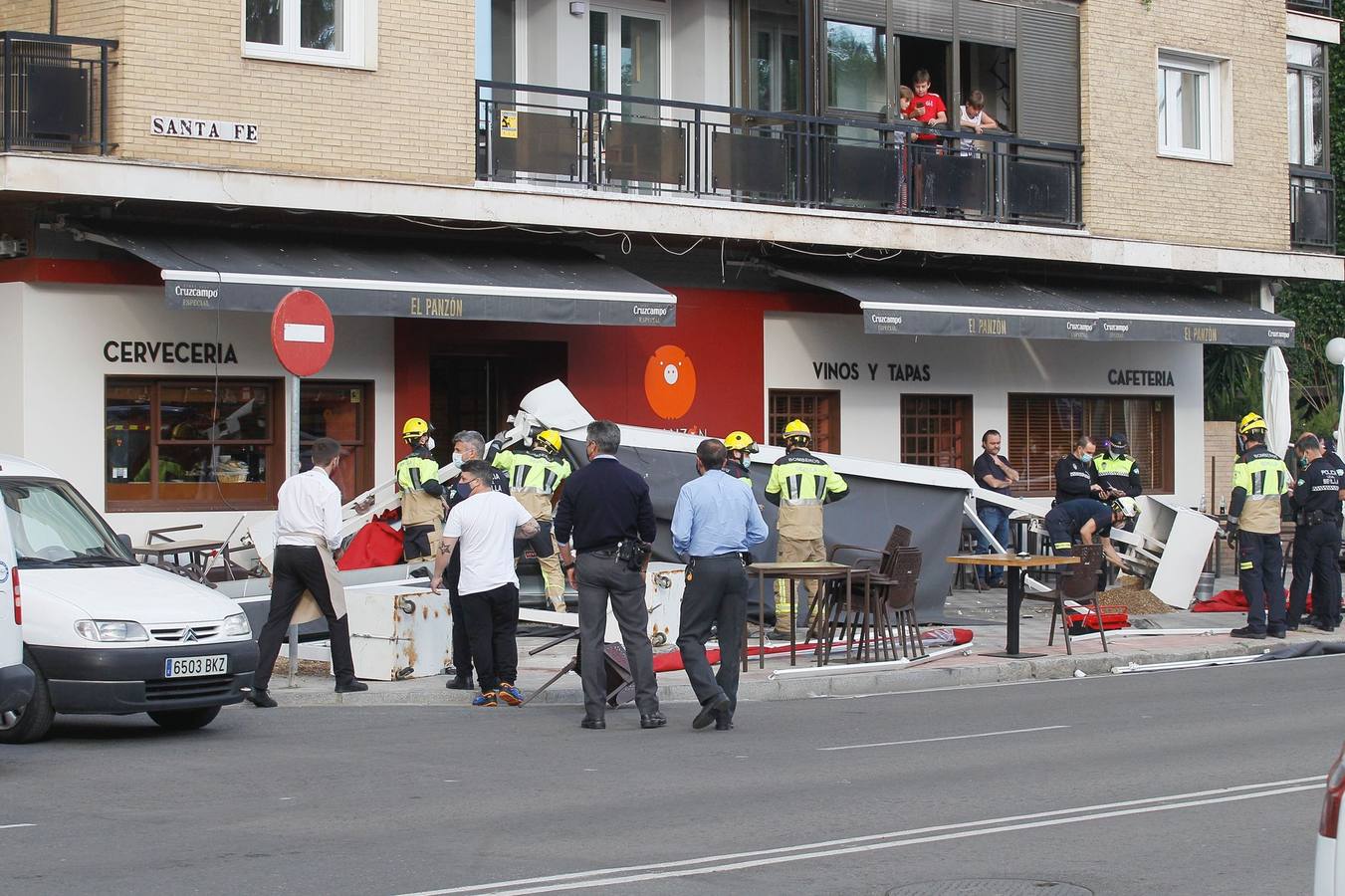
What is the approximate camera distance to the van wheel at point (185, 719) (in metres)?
11.6

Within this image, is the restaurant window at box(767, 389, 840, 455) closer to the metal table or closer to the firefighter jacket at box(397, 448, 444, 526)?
the firefighter jacket at box(397, 448, 444, 526)

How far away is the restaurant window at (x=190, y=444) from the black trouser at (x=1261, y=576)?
388 inches

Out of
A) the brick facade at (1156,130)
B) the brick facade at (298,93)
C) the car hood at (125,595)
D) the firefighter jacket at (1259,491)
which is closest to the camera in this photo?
the car hood at (125,595)

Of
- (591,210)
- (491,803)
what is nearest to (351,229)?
(591,210)

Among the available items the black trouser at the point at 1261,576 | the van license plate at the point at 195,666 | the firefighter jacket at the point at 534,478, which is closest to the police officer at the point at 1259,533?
the black trouser at the point at 1261,576

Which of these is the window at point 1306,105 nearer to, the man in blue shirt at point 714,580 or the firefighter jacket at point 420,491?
the firefighter jacket at point 420,491

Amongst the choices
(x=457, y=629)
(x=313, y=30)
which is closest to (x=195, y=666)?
(x=457, y=629)

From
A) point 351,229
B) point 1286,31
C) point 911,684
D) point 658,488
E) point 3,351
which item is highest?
point 1286,31

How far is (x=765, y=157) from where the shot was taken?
2148 cm

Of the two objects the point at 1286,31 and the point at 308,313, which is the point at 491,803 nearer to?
the point at 308,313

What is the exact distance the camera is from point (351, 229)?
18.9m

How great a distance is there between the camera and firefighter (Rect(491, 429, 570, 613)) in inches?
680

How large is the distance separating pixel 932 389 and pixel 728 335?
359 cm

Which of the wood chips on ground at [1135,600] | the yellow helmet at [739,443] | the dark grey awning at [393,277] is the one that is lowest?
the wood chips on ground at [1135,600]
